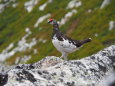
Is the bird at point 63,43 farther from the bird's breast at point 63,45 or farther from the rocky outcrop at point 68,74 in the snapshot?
the rocky outcrop at point 68,74

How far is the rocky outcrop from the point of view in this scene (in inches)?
443

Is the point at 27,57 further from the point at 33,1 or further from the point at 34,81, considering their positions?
the point at 34,81

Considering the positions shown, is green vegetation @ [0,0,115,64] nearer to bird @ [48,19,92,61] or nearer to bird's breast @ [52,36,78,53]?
bird @ [48,19,92,61]

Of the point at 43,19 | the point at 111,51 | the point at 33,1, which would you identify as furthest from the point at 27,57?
the point at 111,51

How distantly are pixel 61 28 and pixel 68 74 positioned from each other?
59.8 meters

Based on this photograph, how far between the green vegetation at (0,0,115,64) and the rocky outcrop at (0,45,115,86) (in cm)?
3056

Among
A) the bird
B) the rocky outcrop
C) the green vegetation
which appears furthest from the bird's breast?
the green vegetation

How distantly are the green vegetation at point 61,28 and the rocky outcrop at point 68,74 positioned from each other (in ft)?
100

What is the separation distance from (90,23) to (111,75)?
48354 mm

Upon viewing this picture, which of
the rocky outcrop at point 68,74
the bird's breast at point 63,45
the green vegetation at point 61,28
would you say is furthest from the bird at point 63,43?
the green vegetation at point 61,28

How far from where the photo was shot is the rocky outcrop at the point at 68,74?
11258 millimetres

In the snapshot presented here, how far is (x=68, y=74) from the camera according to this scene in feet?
39.3

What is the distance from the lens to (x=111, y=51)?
44.0ft

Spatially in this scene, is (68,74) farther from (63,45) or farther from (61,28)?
(61,28)
